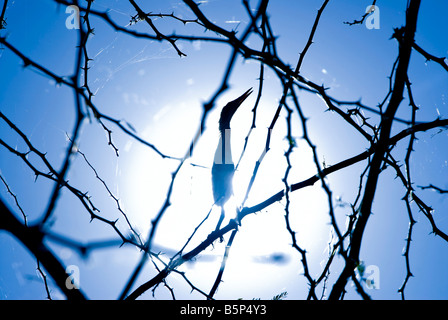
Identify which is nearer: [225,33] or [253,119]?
[225,33]

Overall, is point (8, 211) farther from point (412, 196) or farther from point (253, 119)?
point (412, 196)

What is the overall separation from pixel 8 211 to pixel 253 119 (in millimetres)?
851

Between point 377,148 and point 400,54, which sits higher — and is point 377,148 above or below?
below

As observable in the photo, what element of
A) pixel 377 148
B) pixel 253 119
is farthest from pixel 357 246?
pixel 253 119

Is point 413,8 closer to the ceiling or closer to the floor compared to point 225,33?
closer to the ceiling

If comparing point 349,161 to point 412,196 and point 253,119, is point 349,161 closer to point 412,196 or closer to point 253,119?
point 412,196
